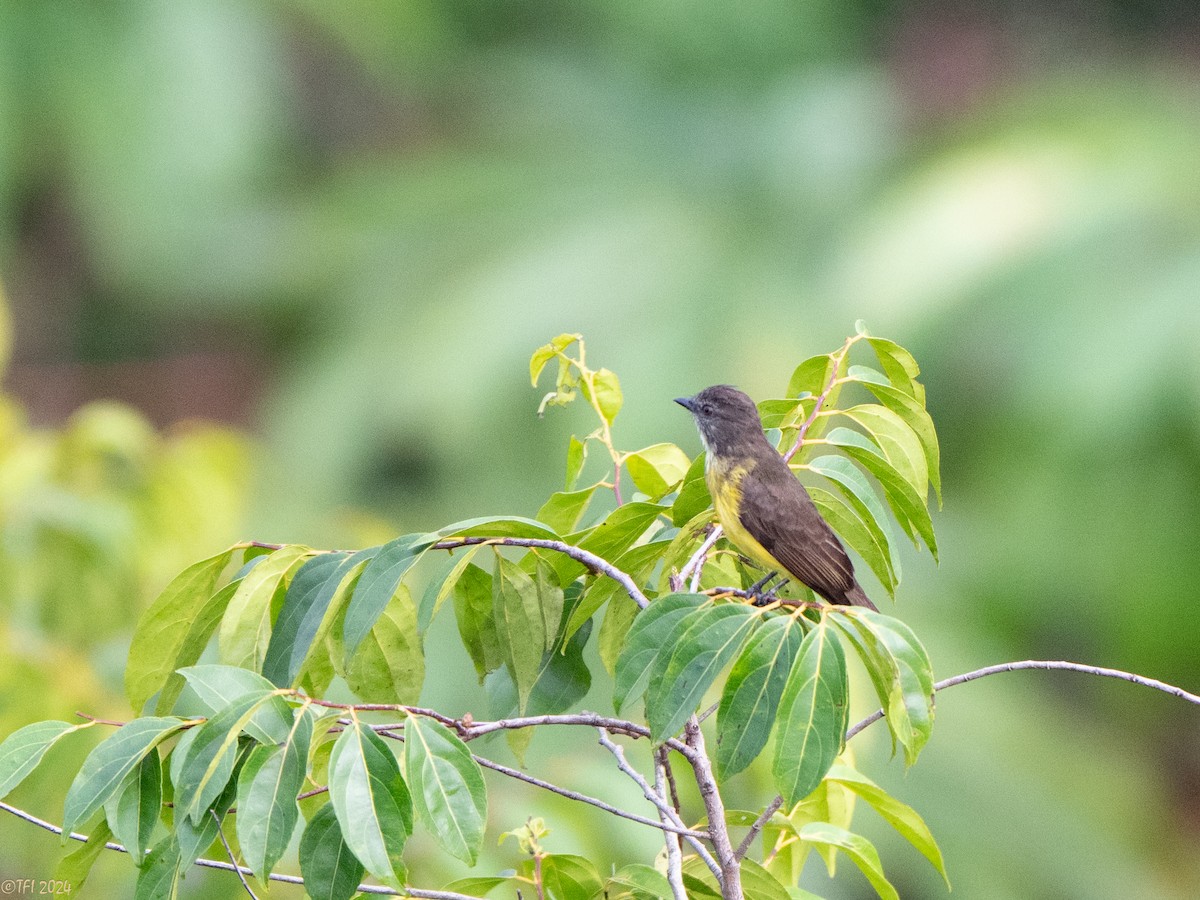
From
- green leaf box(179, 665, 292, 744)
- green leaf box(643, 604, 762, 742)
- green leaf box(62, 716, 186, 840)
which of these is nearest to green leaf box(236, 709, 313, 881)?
green leaf box(179, 665, 292, 744)

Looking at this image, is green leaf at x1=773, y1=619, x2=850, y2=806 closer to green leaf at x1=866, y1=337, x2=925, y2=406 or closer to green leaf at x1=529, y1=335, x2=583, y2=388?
green leaf at x1=866, y1=337, x2=925, y2=406

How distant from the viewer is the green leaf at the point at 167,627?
178 cm

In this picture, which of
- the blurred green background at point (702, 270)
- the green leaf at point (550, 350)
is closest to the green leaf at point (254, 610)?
the green leaf at point (550, 350)

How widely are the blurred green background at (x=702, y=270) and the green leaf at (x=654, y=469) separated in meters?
3.90

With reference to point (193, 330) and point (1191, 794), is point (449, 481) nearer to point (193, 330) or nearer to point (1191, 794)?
point (193, 330)

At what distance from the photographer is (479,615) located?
1863 mm

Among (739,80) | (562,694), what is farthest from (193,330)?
(562,694)

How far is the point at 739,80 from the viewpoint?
36.0 ft

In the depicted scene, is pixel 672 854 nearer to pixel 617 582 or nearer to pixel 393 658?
pixel 617 582

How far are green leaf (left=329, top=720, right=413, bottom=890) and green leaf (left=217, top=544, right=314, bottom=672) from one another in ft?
1.16

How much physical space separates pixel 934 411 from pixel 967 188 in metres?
1.41

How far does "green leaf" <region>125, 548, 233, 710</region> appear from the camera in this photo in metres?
1.78

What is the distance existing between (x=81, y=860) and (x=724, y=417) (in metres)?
1.46

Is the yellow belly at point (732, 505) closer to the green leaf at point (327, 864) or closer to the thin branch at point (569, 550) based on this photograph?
the thin branch at point (569, 550)
